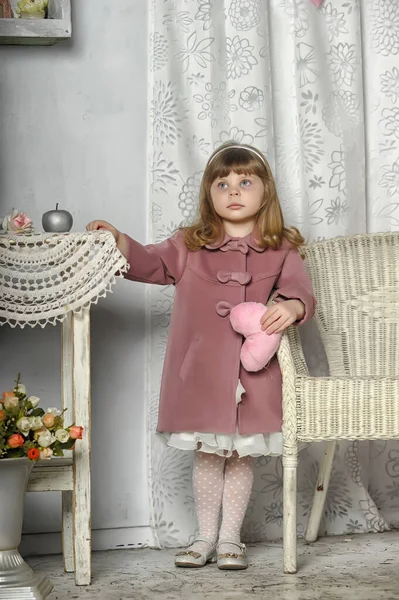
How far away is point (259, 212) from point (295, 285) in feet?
0.70

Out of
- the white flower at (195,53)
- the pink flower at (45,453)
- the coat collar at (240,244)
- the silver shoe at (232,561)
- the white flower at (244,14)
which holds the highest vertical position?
the white flower at (244,14)

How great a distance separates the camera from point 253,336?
2088 millimetres

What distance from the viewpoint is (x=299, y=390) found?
6.64ft

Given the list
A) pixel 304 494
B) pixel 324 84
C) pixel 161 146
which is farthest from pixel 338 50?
pixel 304 494

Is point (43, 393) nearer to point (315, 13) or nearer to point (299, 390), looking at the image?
point (299, 390)

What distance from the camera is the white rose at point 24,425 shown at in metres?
1.89

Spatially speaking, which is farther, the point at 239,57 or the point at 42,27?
the point at 239,57

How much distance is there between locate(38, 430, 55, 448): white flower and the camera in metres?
1.88

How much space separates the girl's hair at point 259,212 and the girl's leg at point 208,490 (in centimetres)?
52

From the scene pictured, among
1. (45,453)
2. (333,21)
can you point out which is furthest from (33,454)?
(333,21)

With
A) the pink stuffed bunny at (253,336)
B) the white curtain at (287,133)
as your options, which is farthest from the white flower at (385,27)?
the pink stuffed bunny at (253,336)

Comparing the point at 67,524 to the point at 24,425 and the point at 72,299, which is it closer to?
the point at 24,425

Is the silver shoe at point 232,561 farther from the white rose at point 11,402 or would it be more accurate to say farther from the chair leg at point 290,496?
the white rose at point 11,402

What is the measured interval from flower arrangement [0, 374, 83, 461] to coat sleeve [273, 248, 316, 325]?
1.90ft
